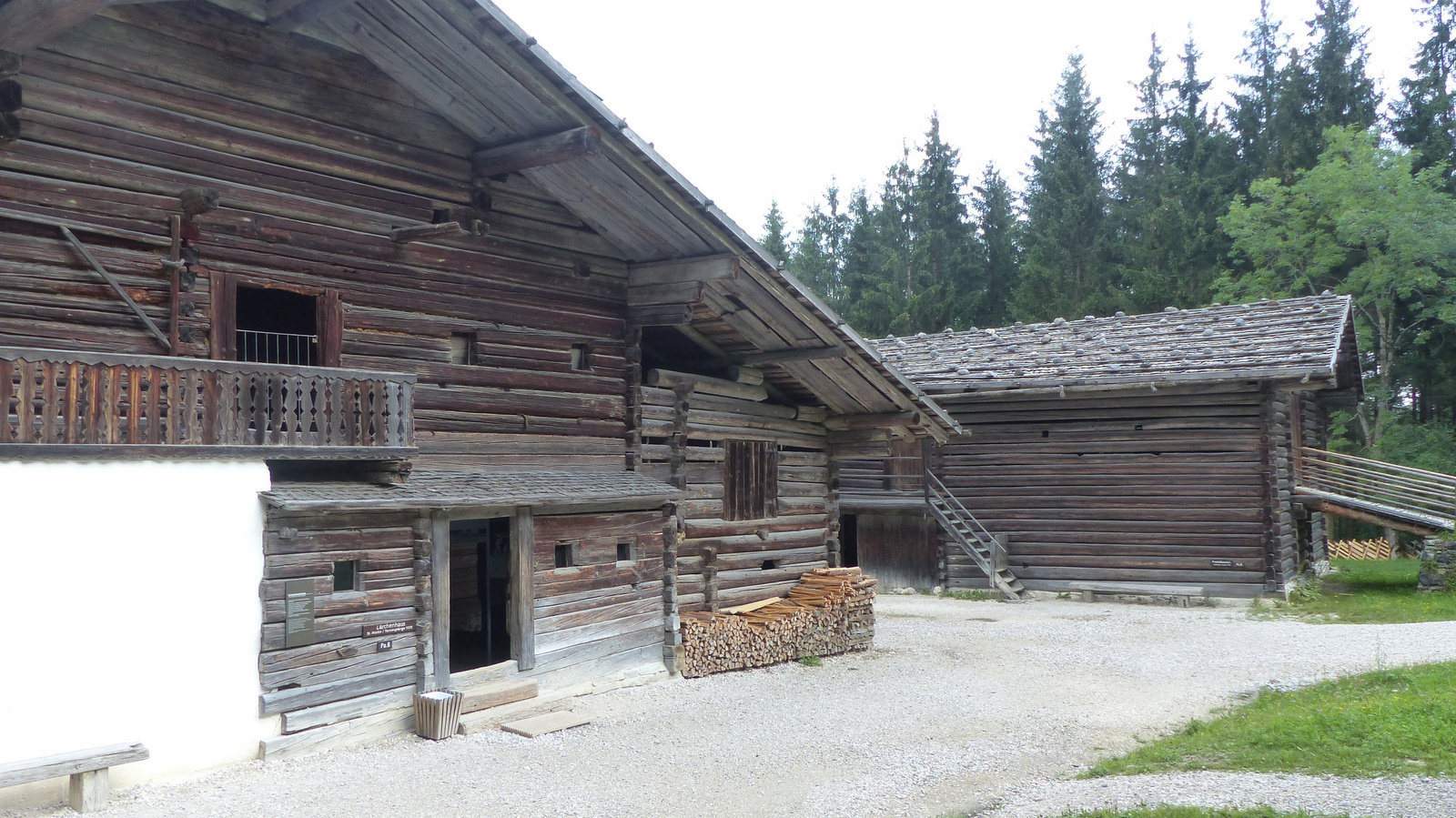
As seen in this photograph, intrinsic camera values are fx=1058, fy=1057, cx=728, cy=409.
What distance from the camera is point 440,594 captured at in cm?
1120

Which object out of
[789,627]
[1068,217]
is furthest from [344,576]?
[1068,217]

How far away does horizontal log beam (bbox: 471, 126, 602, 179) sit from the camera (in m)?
11.6

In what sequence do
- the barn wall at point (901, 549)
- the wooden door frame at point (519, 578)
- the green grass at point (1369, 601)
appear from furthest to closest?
the barn wall at point (901, 549), the green grass at point (1369, 601), the wooden door frame at point (519, 578)

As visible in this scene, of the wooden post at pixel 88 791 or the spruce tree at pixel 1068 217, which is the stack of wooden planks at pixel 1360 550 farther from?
the wooden post at pixel 88 791

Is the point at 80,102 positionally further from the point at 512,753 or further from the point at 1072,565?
the point at 1072,565

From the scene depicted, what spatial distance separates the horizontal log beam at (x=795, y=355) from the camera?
1520 cm

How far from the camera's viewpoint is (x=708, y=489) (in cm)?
1531

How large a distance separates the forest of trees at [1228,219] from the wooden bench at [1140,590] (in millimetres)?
17913

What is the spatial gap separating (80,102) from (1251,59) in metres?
50.7

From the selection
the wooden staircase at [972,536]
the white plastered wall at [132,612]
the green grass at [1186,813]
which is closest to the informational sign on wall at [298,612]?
the white plastered wall at [132,612]

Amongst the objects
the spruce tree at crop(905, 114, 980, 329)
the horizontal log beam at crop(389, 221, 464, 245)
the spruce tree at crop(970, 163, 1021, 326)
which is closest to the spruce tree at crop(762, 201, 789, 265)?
the spruce tree at crop(905, 114, 980, 329)

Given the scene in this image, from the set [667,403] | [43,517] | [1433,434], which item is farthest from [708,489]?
[1433,434]

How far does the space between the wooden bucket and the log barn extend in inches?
586

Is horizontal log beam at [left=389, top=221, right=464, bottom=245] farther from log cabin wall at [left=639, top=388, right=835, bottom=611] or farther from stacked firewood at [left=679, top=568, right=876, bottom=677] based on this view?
stacked firewood at [left=679, top=568, right=876, bottom=677]
